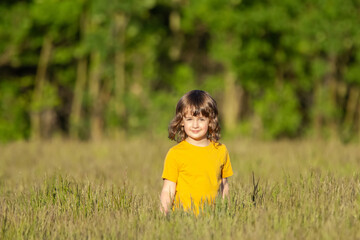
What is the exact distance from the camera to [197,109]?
425 centimetres

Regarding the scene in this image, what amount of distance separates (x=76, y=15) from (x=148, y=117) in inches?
164

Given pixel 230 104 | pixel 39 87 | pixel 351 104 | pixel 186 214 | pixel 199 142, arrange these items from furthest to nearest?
pixel 351 104
pixel 39 87
pixel 230 104
pixel 199 142
pixel 186 214

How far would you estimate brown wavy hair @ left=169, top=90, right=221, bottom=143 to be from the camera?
426 centimetres

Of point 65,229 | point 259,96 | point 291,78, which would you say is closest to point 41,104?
point 259,96

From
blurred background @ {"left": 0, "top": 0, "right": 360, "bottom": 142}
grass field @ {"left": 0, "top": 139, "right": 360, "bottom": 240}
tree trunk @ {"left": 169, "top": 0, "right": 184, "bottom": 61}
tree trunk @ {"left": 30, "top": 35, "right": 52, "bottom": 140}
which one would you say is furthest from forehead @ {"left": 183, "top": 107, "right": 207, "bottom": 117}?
tree trunk @ {"left": 169, "top": 0, "right": 184, "bottom": 61}

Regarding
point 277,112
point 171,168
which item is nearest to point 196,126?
point 171,168

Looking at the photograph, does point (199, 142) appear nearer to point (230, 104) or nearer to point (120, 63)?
point (120, 63)

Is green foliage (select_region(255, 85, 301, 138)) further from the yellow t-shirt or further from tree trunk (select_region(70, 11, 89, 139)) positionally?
the yellow t-shirt

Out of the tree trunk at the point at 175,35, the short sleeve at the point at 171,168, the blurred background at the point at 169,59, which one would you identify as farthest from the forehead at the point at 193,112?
the tree trunk at the point at 175,35

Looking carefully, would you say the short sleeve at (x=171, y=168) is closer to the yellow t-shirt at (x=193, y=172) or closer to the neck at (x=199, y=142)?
the yellow t-shirt at (x=193, y=172)

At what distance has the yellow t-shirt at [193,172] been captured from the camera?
4234 millimetres

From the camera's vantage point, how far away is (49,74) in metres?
21.6

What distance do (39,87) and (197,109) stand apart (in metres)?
16.9

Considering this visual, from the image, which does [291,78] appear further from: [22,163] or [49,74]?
[22,163]
